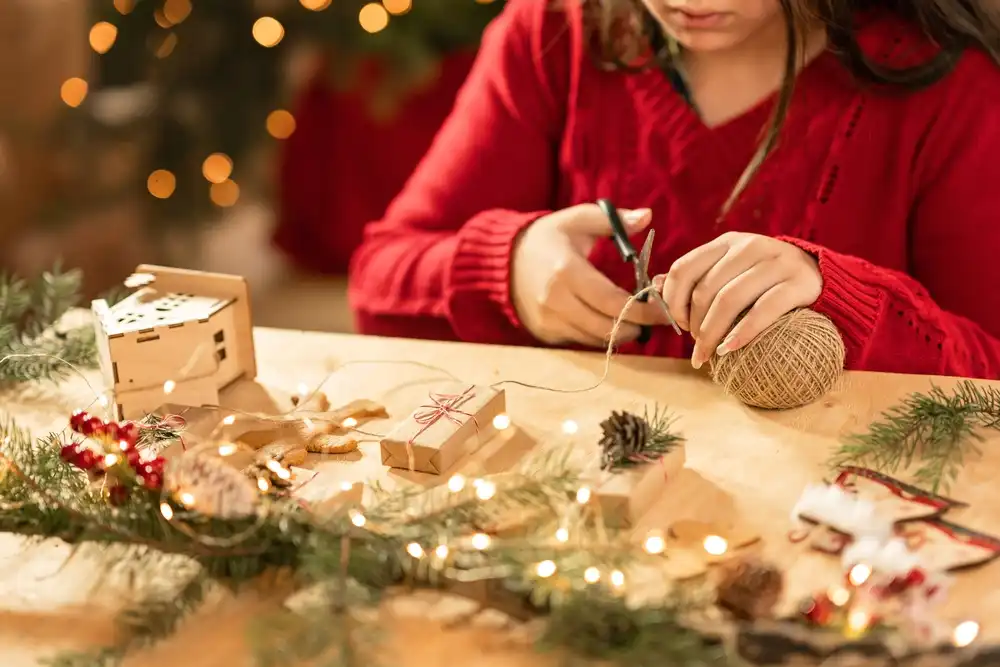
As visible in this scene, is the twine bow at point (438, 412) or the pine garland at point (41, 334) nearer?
the twine bow at point (438, 412)

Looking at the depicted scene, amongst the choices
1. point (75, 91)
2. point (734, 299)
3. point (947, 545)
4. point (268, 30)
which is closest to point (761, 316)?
point (734, 299)

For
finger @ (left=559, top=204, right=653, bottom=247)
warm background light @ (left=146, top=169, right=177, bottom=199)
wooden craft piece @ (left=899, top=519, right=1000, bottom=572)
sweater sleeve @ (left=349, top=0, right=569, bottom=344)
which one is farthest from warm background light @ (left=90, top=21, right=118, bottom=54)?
wooden craft piece @ (left=899, top=519, right=1000, bottom=572)

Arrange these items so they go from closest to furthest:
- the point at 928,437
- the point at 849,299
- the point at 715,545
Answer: the point at 715,545, the point at 928,437, the point at 849,299

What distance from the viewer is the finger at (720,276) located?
2.98ft

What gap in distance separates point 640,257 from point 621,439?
21 centimetres

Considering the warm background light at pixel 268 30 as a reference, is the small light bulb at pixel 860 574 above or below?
below

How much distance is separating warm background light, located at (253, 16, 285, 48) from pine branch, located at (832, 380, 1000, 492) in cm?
160

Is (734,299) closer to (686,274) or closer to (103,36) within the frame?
(686,274)

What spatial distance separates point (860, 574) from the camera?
2.27 ft

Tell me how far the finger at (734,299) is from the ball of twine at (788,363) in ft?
0.07

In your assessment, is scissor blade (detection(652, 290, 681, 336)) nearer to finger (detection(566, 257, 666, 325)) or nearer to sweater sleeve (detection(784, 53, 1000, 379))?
finger (detection(566, 257, 666, 325))

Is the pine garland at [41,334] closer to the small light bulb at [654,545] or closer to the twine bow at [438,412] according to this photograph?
the twine bow at [438,412]

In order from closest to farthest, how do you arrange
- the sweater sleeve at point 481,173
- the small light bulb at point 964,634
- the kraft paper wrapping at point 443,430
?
the small light bulb at point 964,634 < the kraft paper wrapping at point 443,430 < the sweater sleeve at point 481,173

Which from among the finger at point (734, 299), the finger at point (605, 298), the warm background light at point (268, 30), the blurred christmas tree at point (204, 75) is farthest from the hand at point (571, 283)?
the warm background light at point (268, 30)
